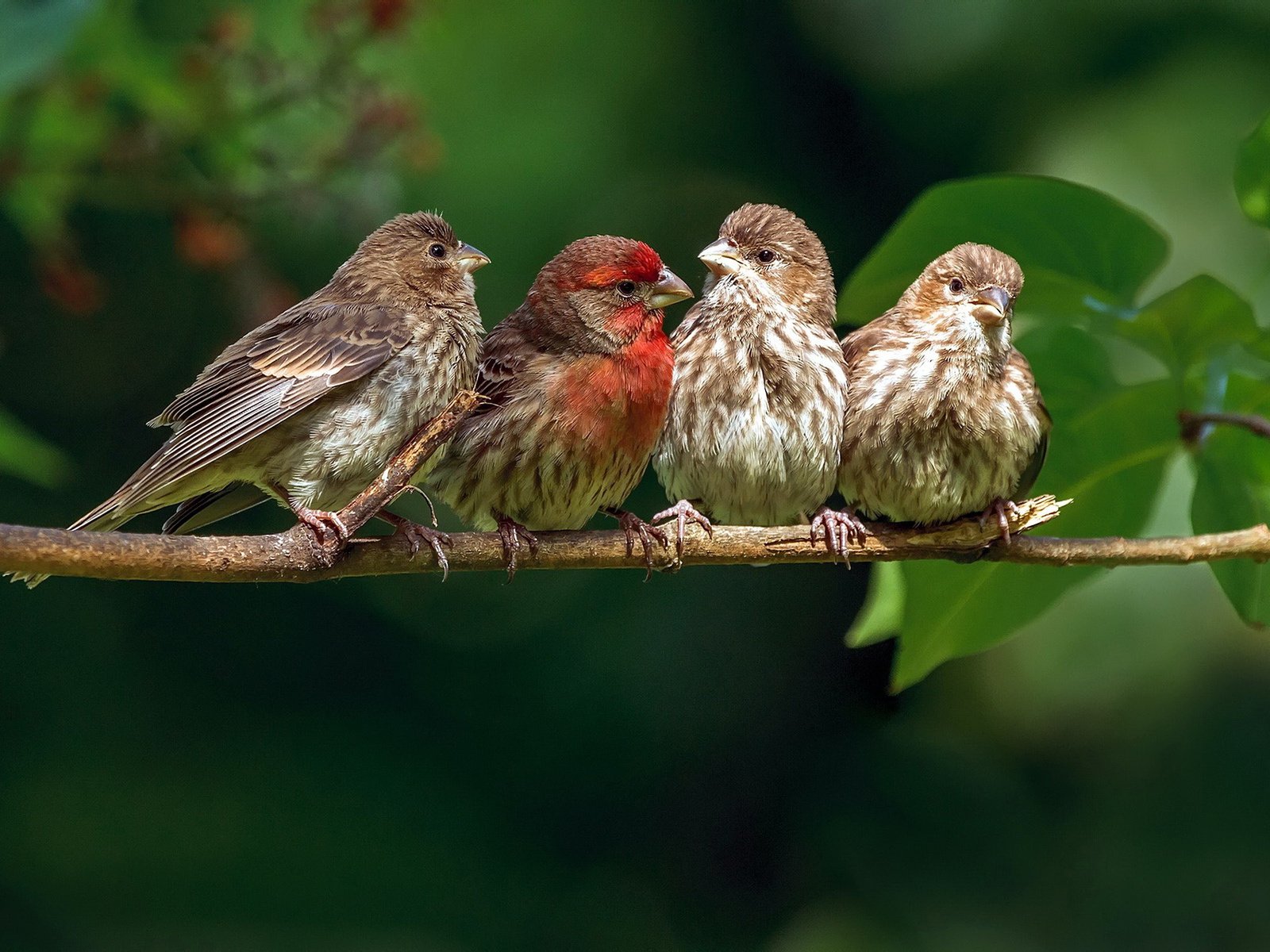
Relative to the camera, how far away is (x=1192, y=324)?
3498mm

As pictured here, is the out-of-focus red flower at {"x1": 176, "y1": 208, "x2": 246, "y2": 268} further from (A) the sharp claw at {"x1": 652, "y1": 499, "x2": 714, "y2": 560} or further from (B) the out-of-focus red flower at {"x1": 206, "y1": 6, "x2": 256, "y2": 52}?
(A) the sharp claw at {"x1": 652, "y1": 499, "x2": 714, "y2": 560}

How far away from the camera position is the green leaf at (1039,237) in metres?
3.46

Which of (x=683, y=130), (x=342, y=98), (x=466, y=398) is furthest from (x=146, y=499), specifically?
(x=683, y=130)

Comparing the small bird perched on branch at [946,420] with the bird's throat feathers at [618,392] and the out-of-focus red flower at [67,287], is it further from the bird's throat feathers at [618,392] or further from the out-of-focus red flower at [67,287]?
the out-of-focus red flower at [67,287]

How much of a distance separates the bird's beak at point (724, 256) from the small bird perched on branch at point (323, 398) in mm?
687

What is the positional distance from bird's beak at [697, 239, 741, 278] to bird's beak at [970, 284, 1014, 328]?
699 mm

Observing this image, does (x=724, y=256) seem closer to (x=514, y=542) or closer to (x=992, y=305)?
(x=992, y=305)

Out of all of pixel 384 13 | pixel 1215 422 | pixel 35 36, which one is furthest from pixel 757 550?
pixel 384 13

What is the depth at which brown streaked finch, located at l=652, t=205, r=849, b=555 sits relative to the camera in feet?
13.5

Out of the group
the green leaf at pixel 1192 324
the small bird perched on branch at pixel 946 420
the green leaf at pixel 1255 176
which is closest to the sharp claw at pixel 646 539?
the small bird perched on branch at pixel 946 420

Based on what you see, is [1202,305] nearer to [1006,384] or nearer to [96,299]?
[1006,384]

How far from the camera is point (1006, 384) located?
3.99m

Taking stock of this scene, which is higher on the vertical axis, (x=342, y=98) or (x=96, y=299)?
(x=342, y=98)

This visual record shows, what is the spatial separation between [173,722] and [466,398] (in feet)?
23.5
